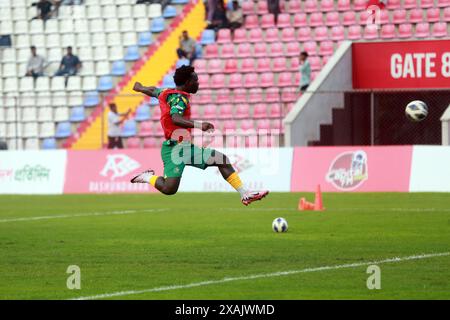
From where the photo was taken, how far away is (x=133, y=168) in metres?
31.2

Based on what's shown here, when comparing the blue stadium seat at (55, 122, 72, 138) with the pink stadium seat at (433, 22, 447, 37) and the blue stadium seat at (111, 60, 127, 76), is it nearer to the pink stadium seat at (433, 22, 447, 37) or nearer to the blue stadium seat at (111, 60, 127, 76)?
the blue stadium seat at (111, 60, 127, 76)

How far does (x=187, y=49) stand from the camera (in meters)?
37.8

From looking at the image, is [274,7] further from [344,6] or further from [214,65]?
[214,65]

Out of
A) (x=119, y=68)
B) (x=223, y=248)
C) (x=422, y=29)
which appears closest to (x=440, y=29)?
(x=422, y=29)

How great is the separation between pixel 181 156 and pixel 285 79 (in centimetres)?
1894

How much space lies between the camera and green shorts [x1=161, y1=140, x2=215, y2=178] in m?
17.2

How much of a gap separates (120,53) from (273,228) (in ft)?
74.7

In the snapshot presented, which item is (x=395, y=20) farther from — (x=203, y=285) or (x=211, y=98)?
(x=203, y=285)

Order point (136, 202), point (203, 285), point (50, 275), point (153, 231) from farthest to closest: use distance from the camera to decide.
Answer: point (136, 202) → point (153, 231) → point (50, 275) → point (203, 285)

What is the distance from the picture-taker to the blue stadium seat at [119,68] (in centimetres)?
3978

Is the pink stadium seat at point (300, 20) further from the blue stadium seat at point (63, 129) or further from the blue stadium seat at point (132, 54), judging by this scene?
the blue stadium seat at point (63, 129)

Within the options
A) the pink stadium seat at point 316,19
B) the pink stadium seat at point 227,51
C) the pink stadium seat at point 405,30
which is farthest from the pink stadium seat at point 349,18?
the pink stadium seat at point 227,51

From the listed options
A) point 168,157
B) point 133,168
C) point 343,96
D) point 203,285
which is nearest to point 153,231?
point 168,157
